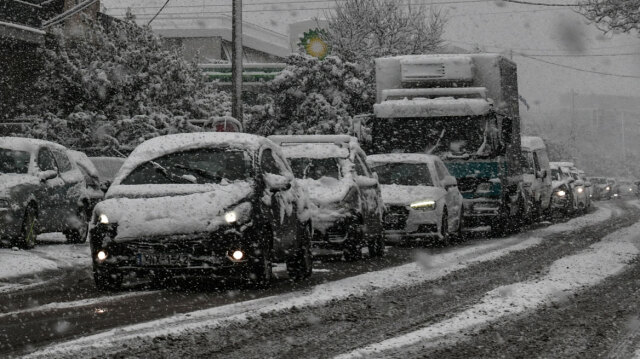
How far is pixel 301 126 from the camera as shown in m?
35.6

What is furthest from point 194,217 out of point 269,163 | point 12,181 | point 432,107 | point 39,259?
point 432,107

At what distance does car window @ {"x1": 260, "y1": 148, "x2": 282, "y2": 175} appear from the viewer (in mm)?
11575

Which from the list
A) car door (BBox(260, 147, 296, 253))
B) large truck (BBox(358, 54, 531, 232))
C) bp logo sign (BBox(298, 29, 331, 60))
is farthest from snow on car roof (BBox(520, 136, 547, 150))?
bp logo sign (BBox(298, 29, 331, 60))

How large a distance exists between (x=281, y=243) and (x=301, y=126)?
80.1 feet

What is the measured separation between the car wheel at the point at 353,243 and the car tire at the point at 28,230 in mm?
4490

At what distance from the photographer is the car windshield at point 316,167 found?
15625 millimetres

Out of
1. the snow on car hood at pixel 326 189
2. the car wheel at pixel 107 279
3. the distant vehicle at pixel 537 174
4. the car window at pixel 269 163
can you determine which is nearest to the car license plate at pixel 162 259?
the car wheel at pixel 107 279

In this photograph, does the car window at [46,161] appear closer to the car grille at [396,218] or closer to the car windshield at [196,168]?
the car grille at [396,218]

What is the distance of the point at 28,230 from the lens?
15820 mm

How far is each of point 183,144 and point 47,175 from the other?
17.9 feet

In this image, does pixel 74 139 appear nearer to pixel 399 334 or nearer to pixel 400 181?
pixel 400 181

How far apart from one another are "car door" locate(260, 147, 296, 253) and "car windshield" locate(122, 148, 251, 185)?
254 millimetres

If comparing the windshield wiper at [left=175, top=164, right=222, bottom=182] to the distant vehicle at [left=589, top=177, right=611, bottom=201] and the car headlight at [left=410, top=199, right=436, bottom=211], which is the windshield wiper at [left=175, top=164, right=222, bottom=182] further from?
the distant vehicle at [left=589, top=177, right=611, bottom=201]

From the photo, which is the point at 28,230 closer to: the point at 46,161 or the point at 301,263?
the point at 46,161
